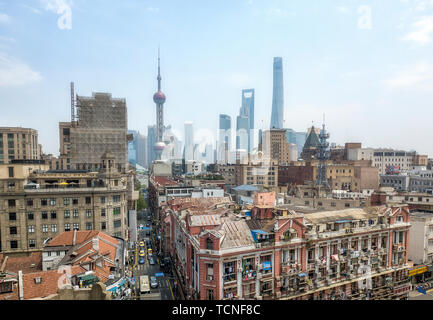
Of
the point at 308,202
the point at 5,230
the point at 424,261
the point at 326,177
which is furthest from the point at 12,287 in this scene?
the point at 326,177

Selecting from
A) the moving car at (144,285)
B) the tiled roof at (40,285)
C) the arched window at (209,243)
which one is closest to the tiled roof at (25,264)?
the tiled roof at (40,285)

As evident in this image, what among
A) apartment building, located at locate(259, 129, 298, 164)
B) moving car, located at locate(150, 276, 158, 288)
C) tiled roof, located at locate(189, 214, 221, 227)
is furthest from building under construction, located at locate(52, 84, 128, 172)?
apartment building, located at locate(259, 129, 298, 164)

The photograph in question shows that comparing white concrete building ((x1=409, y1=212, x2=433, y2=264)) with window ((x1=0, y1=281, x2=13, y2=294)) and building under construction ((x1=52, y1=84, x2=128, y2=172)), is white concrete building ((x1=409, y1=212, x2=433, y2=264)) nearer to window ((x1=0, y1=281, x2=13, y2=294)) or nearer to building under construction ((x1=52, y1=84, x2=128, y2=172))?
window ((x1=0, y1=281, x2=13, y2=294))

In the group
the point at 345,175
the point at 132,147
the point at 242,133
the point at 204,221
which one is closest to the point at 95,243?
the point at 204,221

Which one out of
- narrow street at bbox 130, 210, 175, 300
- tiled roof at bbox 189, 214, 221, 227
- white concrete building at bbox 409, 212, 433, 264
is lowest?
narrow street at bbox 130, 210, 175, 300

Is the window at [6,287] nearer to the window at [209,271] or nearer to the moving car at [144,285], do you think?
the window at [209,271]

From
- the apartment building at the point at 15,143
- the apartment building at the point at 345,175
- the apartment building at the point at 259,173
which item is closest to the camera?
the apartment building at the point at 15,143
